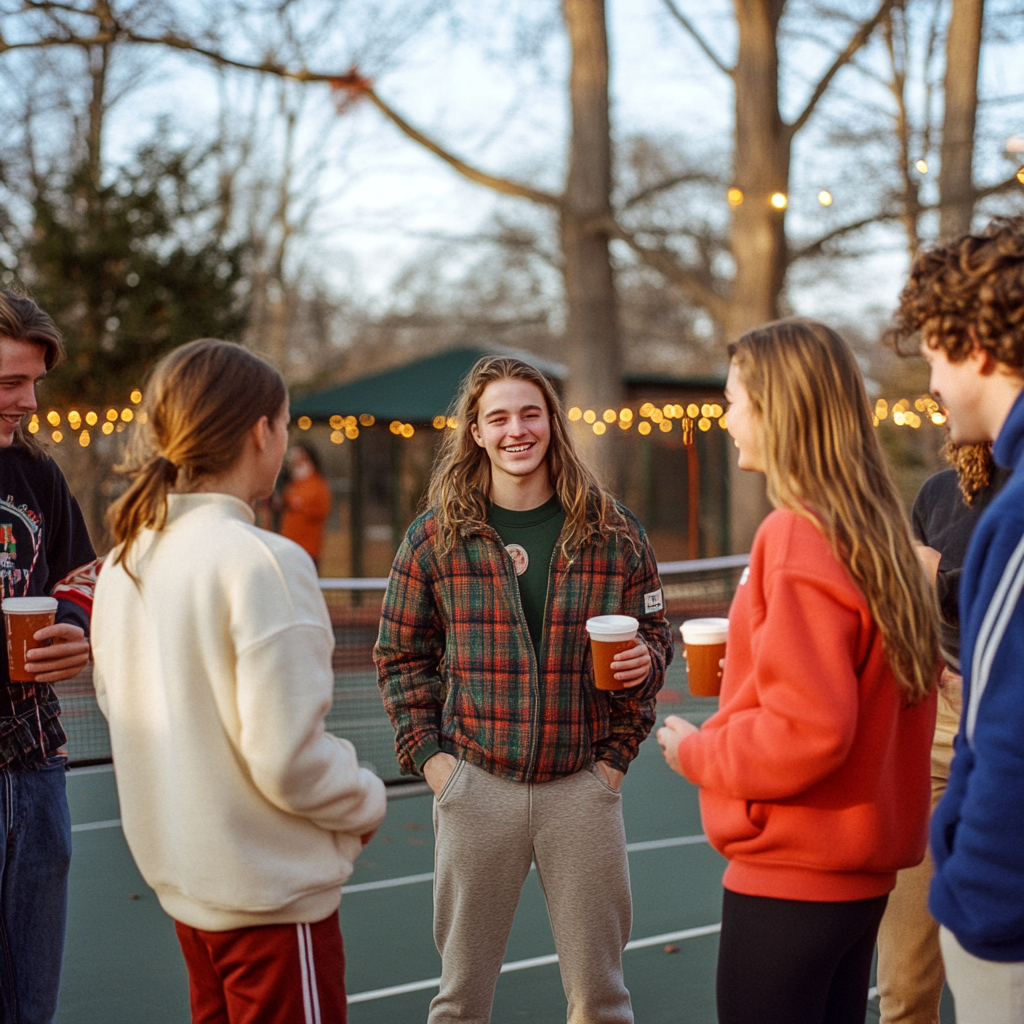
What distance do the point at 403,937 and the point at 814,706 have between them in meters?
3.12

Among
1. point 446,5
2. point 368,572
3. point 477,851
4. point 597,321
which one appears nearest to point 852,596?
point 477,851

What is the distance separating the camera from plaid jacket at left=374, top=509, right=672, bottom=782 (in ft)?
9.70

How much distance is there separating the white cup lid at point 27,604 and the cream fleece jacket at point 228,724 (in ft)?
1.61

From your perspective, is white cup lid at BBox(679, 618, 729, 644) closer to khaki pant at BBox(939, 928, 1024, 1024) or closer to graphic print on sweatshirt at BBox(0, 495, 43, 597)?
khaki pant at BBox(939, 928, 1024, 1024)

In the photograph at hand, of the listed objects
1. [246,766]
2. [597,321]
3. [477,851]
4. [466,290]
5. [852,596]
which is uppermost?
[466,290]

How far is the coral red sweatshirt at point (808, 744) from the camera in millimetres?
1993

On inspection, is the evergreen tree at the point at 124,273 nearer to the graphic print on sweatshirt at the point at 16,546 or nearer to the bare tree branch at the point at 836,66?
the bare tree branch at the point at 836,66

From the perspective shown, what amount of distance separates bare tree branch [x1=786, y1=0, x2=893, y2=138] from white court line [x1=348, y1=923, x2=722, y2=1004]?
1035 centimetres

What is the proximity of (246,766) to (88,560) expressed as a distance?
1173 mm

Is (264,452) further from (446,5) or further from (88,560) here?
(446,5)

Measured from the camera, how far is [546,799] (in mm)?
2943

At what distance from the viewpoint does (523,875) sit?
298 centimetres

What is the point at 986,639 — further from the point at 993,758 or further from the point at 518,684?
the point at 518,684

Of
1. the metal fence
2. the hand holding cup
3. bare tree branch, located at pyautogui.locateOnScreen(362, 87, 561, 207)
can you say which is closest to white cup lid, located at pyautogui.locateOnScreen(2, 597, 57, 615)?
the hand holding cup
